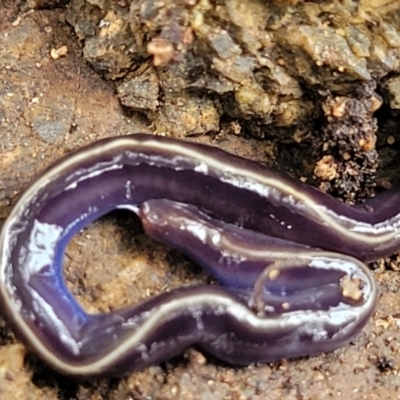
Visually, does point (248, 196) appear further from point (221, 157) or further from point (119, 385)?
point (119, 385)

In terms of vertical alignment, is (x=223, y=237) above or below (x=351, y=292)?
above

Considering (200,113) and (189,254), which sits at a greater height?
(200,113)

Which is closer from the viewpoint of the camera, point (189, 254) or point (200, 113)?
point (189, 254)

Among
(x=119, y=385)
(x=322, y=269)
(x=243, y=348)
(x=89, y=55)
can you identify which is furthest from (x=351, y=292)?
(x=89, y=55)
